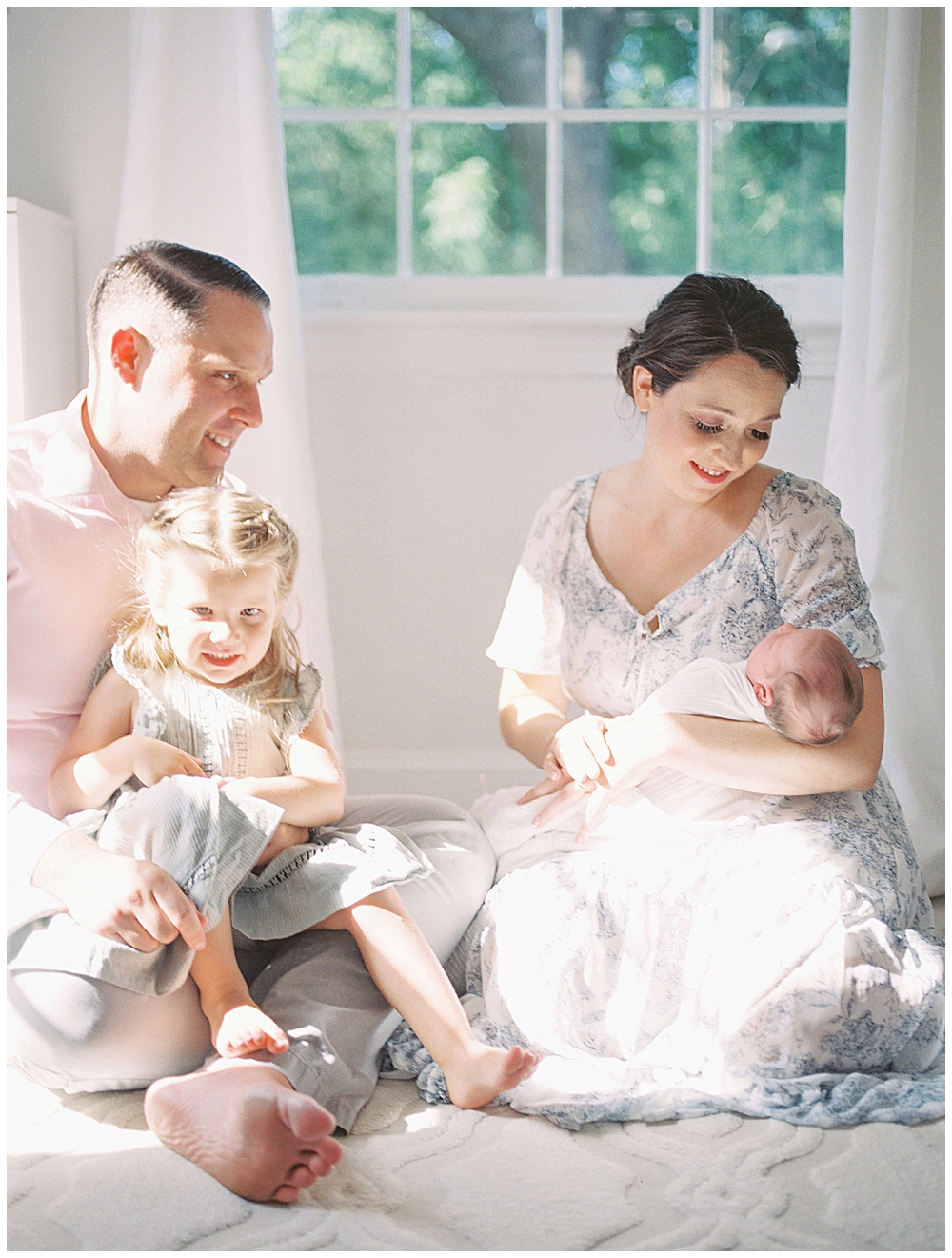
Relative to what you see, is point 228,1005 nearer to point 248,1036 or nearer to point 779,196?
point 248,1036

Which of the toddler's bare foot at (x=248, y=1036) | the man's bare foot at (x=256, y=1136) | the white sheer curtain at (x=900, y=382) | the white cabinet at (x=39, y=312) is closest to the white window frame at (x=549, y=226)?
the white sheer curtain at (x=900, y=382)

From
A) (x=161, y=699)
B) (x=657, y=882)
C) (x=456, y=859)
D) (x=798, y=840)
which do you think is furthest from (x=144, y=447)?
(x=798, y=840)

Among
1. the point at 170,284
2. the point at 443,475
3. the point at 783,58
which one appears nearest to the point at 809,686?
the point at 170,284

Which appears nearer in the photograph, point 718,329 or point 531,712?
point 718,329

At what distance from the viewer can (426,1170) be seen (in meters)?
1.18

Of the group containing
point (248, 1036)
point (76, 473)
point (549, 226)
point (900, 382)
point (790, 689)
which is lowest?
point (248, 1036)

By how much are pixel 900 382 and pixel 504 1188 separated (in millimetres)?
1592

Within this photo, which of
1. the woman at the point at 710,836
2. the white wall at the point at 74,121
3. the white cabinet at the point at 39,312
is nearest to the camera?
the woman at the point at 710,836

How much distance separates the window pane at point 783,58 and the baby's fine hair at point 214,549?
64.3 inches

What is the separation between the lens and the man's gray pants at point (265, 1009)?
124 centimetres

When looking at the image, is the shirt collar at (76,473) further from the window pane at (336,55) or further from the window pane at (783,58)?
the window pane at (783,58)

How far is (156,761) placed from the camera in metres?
1.31

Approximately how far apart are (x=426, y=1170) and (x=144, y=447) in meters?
0.92

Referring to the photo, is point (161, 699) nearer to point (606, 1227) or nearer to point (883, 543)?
point (606, 1227)
